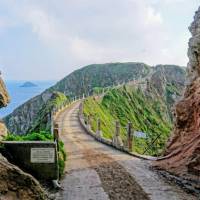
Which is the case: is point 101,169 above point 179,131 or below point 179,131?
below

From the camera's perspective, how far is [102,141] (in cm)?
4244

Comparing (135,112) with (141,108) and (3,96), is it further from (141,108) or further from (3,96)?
(3,96)

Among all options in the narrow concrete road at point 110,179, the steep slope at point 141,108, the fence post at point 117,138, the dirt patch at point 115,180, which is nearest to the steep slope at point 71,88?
the steep slope at point 141,108

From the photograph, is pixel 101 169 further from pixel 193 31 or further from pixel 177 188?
pixel 193 31

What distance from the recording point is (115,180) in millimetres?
22266

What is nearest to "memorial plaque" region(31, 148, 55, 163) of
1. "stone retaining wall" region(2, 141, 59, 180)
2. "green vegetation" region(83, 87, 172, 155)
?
"stone retaining wall" region(2, 141, 59, 180)

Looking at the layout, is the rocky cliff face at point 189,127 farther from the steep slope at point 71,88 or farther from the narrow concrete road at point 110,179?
the steep slope at point 71,88

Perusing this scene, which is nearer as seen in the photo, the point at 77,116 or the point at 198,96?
the point at 198,96

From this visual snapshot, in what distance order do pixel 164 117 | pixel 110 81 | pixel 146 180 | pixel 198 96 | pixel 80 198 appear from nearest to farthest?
pixel 80 198
pixel 146 180
pixel 198 96
pixel 164 117
pixel 110 81

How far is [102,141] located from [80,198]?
23643mm

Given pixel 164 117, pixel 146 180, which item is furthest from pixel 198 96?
pixel 164 117

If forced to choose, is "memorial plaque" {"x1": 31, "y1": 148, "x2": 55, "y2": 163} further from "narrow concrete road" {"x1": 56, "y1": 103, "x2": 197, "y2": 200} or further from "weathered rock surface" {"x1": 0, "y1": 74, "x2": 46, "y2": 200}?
"weathered rock surface" {"x1": 0, "y1": 74, "x2": 46, "y2": 200}

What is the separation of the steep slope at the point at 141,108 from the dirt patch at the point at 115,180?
37.9 metres

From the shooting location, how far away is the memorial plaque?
67.3 feet
